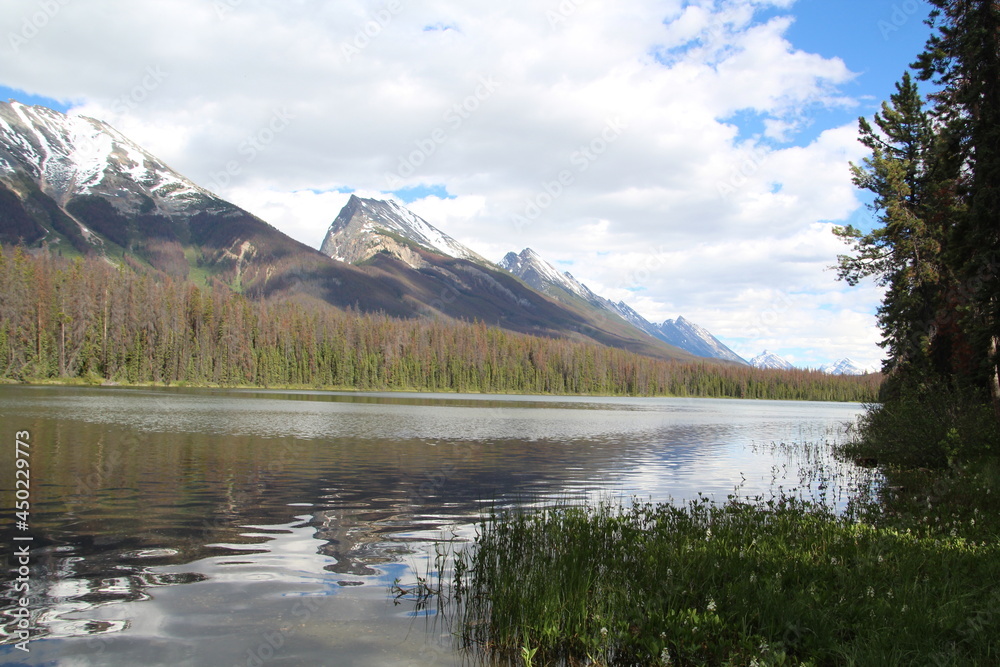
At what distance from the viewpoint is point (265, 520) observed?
57.4ft

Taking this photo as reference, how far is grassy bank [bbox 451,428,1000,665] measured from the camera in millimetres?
7555

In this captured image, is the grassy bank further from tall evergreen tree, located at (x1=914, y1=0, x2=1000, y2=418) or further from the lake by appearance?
tall evergreen tree, located at (x1=914, y1=0, x2=1000, y2=418)

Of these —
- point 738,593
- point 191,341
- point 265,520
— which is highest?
point 191,341

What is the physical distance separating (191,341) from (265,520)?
144 m

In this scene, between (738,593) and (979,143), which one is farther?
(979,143)

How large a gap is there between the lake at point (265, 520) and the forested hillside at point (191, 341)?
8630cm

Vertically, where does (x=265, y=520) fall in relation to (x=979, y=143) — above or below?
below

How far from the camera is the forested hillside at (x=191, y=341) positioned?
112 m

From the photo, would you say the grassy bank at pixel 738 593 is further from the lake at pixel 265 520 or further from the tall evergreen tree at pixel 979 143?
the tall evergreen tree at pixel 979 143

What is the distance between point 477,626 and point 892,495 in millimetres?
17524

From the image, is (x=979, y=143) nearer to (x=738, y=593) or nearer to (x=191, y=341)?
(x=738, y=593)

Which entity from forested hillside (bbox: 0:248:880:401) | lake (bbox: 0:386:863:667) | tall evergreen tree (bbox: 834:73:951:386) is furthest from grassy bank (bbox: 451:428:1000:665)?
forested hillside (bbox: 0:248:880:401)

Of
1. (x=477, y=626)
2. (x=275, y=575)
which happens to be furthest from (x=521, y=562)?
(x=275, y=575)

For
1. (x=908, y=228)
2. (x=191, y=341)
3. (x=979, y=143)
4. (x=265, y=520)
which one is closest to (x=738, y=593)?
(x=265, y=520)
